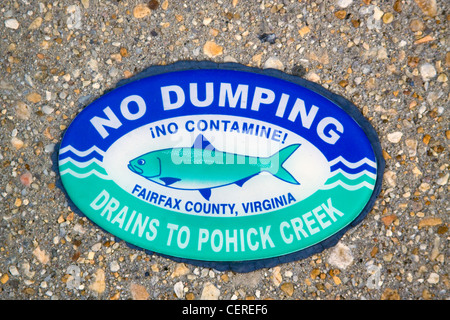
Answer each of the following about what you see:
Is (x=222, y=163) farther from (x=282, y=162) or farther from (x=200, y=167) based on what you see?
(x=282, y=162)

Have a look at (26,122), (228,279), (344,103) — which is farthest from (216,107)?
(26,122)

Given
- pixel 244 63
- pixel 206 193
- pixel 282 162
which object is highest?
pixel 244 63

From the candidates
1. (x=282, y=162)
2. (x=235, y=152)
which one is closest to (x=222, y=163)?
(x=235, y=152)

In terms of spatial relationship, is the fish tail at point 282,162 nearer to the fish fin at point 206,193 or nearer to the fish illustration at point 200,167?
the fish illustration at point 200,167

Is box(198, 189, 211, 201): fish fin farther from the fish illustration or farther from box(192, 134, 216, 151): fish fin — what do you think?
box(192, 134, 216, 151): fish fin

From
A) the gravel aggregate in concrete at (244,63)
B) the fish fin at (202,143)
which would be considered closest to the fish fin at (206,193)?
the fish fin at (202,143)

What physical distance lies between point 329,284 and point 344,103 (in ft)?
2.40

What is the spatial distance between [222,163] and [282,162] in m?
0.23

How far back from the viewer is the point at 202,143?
163 cm

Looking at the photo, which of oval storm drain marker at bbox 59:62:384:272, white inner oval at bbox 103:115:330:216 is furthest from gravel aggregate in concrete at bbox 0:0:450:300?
white inner oval at bbox 103:115:330:216

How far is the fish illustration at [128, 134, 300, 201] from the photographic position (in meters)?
1.62

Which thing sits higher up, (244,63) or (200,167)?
(244,63)

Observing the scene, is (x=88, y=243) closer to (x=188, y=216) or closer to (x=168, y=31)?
(x=188, y=216)

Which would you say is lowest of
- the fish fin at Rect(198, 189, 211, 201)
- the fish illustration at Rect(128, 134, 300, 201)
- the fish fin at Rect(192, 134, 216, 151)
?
the fish fin at Rect(198, 189, 211, 201)
